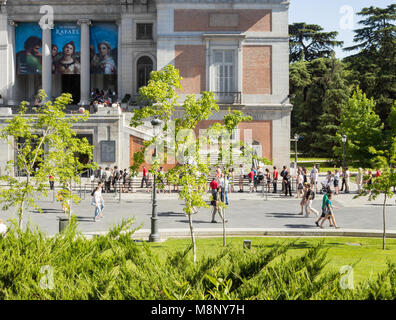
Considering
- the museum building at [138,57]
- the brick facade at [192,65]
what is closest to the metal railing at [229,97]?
the museum building at [138,57]

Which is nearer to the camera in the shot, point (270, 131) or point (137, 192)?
point (137, 192)

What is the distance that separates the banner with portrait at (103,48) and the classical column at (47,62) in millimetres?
3849

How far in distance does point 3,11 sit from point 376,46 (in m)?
41.3

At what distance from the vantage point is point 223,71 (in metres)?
40.7

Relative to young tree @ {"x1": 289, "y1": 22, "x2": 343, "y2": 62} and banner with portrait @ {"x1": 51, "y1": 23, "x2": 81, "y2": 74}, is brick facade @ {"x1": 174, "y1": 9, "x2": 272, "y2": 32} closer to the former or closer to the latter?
banner with portrait @ {"x1": 51, "y1": 23, "x2": 81, "y2": 74}

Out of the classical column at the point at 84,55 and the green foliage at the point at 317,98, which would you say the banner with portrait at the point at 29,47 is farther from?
the green foliage at the point at 317,98

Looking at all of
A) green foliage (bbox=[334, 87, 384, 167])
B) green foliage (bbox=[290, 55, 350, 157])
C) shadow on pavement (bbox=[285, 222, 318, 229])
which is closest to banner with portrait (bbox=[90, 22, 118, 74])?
green foliage (bbox=[334, 87, 384, 167])

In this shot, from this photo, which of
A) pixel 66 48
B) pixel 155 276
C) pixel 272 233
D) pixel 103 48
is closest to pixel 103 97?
pixel 103 48

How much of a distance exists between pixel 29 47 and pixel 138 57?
10316 mm

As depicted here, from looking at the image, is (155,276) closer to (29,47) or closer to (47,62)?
(47,62)

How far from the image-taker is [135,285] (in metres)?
4.98
